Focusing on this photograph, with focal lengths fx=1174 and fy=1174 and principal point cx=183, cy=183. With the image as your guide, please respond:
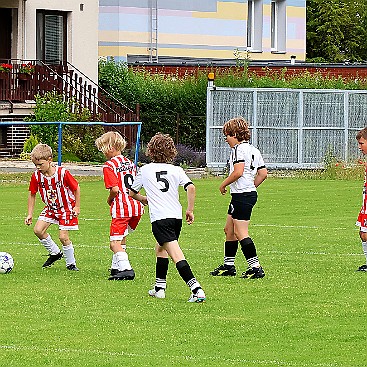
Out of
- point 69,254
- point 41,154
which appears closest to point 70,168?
point 69,254

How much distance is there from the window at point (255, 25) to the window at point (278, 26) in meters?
1.54

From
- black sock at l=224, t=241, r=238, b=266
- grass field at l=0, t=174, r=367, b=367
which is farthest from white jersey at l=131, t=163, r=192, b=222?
black sock at l=224, t=241, r=238, b=266

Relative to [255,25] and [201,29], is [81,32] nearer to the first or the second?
[201,29]

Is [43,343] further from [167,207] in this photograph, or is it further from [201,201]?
[201,201]

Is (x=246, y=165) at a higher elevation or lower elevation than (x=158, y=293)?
higher

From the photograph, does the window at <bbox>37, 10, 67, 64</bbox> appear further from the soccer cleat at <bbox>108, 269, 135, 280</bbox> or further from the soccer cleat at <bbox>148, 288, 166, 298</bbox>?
the soccer cleat at <bbox>148, 288, 166, 298</bbox>

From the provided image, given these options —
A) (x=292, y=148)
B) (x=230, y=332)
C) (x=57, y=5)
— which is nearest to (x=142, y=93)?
(x=57, y=5)

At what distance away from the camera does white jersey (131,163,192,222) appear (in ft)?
37.7

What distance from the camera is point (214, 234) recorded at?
59.9 feet

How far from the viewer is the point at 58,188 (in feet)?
44.5

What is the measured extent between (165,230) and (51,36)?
29812 millimetres

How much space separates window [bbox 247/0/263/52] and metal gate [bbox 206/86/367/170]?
2033 cm

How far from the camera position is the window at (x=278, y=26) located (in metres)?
55.8

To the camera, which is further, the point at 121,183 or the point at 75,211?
the point at 75,211
